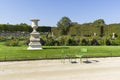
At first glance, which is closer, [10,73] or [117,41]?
[10,73]

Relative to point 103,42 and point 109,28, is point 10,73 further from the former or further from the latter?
point 109,28

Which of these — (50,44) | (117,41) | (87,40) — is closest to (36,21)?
(50,44)

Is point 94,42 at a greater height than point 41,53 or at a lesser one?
greater

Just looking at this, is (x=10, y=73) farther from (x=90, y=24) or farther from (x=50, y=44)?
(x=90, y=24)

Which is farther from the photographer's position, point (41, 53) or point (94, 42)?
point (94, 42)

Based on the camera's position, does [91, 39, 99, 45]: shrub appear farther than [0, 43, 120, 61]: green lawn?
Yes

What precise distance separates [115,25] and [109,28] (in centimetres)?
145

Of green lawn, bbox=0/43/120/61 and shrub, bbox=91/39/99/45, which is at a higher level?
shrub, bbox=91/39/99/45

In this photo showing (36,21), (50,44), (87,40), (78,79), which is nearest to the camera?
(78,79)

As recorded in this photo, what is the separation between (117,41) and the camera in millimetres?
→ 32125

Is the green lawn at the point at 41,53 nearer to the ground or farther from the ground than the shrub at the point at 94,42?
nearer to the ground

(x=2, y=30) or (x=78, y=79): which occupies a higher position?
(x=2, y=30)

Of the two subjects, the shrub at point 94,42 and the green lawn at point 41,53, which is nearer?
the green lawn at point 41,53

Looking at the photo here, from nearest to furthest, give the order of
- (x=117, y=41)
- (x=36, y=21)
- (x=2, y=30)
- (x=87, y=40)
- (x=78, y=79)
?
1. (x=78, y=79)
2. (x=36, y=21)
3. (x=87, y=40)
4. (x=117, y=41)
5. (x=2, y=30)
